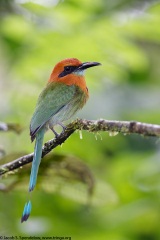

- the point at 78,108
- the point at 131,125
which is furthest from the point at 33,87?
the point at 131,125

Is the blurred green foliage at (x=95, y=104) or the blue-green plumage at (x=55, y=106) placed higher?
the blurred green foliage at (x=95, y=104)

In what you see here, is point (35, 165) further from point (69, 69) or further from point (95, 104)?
point (95, 104)

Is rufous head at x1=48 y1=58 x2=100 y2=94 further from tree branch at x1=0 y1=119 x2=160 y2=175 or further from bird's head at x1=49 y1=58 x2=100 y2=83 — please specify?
tree branch at x1=0 y1=119 x2=160 y2=175

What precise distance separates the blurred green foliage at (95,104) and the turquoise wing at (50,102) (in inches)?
24.2

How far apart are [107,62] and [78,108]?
1365 mm

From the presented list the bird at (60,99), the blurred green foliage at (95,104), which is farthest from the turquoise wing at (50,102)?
the blurred green foliage at (95,104)

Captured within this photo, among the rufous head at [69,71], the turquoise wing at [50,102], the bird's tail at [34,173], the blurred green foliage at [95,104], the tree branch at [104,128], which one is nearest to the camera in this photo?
the tree branch at [104,128]

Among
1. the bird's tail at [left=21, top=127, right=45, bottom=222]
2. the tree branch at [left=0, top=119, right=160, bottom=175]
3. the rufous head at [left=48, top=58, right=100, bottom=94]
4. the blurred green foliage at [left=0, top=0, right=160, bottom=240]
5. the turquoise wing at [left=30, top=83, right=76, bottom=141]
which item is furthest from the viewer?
the blurred green foliage at [left=0, top=0, right=160, bottom=240]

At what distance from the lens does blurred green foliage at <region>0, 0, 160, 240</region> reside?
3.94 m

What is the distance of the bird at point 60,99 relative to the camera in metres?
2.73

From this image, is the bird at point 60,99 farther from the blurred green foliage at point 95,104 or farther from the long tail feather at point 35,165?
the blurred green foliage at point 95,104

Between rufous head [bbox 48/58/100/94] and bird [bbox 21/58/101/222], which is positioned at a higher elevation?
rufous head [bbox 48/58/100/94]

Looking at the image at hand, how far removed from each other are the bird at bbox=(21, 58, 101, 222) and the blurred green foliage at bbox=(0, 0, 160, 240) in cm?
57

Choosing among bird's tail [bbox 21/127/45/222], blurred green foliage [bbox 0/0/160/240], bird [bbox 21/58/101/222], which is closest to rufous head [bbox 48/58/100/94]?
bird [bbox 21/58/101/222]
